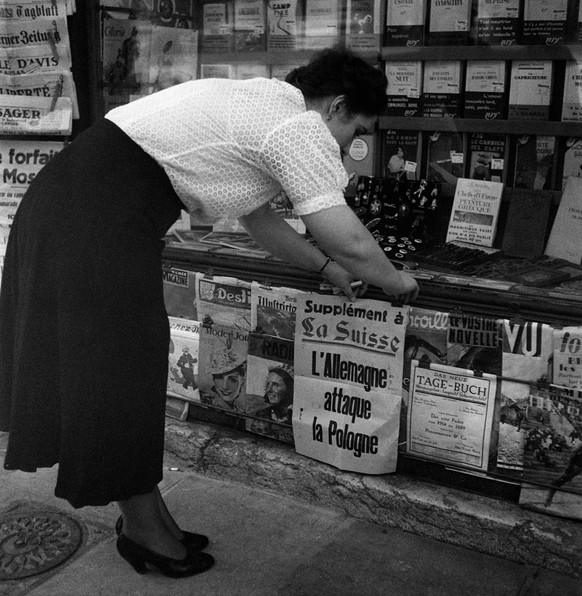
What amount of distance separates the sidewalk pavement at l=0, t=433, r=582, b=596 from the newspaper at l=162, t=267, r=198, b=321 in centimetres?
76

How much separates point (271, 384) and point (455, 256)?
2.90 feet

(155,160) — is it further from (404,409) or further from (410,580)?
(410,580)

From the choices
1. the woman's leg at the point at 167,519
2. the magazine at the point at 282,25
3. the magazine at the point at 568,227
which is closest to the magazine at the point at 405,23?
the magazine at the point at 282,25

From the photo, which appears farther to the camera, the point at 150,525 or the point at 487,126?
the point at 487,126

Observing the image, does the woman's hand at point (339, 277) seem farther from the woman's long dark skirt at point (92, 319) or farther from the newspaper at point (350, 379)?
the woman's long dark skirt at point (92, 319)

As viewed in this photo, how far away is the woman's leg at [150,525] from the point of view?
273 centimetres

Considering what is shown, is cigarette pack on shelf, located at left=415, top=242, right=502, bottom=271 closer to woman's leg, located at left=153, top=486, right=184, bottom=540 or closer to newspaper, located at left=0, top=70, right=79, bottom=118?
woman's leg, located at left=153, top=486, right=184, bottom=540

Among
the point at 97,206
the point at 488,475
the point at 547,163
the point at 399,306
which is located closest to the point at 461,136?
the point at 547,163

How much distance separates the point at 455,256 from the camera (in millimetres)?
3260

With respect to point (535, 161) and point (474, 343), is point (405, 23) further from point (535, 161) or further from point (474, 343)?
point (474, 343)

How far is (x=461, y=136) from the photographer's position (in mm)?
3443

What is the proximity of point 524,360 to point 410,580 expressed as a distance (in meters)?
0.83

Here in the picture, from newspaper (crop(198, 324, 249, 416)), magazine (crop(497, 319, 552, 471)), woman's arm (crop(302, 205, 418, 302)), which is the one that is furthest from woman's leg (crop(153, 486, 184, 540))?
magazine (crop(497, 319, 552, 471))

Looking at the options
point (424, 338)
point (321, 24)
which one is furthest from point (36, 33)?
point (424, 338)
